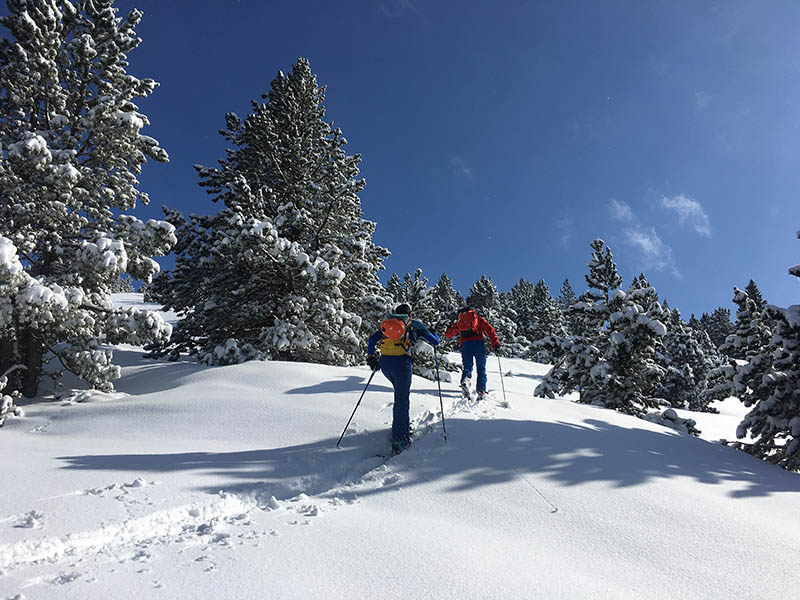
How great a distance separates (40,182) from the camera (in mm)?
8422

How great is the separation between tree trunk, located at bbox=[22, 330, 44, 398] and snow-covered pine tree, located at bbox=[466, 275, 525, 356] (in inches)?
1523

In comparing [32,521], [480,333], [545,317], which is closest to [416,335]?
[480,333]

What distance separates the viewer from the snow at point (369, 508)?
2766mm

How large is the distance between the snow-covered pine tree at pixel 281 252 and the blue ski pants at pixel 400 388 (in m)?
6.29

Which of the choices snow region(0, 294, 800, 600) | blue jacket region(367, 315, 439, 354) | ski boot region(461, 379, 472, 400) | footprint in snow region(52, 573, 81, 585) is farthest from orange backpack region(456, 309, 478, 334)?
footprint in snow region(52, 573, 81, 585)

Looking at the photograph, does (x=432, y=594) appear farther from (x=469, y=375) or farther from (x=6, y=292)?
(x=6, y=292)

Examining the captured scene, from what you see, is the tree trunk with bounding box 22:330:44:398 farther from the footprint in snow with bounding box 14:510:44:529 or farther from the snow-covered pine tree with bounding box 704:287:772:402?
the snow-covered pine tree with bounding box 704:287:772:402

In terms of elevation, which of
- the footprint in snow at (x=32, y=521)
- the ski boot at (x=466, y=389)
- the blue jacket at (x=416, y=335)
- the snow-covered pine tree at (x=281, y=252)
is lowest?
the footprint in snow at (x=32, y=521)

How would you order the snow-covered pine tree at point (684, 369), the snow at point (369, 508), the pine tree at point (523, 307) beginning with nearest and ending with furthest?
1. the snow at point (369, 508)
2. the snow-covered pine tree at point (684, 369)
3. the pine tree at point (523, 307)

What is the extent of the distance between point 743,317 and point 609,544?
11943 mm

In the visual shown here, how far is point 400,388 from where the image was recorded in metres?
6.11

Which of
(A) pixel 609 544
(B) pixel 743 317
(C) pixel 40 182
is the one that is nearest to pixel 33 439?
(C) pixel 40 182

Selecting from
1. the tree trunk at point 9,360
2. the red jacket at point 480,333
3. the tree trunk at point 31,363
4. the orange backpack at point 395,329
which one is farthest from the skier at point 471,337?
the tree trunk at point 9,360

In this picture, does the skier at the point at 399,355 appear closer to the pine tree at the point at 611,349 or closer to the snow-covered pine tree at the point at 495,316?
the pine tree at the point at 611,349
